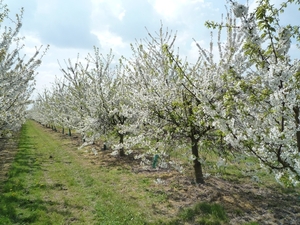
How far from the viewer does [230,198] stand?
7.37 m

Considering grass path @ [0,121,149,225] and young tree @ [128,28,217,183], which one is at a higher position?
young tree @ [128,28,217,183]

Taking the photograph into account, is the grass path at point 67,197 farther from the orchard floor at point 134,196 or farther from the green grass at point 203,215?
the green grass at point 203,215

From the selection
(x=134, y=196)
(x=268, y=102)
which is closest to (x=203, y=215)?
(x=134, y=196)

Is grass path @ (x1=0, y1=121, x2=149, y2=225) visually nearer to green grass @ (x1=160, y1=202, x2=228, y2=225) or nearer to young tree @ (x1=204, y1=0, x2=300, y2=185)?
green grass @ (x1=160, y1=202, x2=228, y2=225)

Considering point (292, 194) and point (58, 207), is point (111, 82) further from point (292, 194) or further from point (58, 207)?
point (292, 194)

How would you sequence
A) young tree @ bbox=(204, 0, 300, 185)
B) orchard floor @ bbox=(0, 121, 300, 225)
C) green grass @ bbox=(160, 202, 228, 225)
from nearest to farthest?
1. young tree @ bbox=(204, 0, 300, 185)
2. green grass @ bbox=(160, 202, 228, 225)
3. orchard floor @ bbox=(0, 121, 300, 225)

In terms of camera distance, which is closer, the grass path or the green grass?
the green grass

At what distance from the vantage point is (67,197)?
8.11 metres

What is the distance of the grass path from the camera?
21.3ft

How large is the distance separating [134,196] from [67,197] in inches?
90.5

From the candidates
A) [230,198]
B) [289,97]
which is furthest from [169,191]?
[289,97]

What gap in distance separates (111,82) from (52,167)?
6173mm

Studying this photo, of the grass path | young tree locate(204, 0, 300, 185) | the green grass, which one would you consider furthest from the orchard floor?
young tree locate(204, 0, 300, 185)

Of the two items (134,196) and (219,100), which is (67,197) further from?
(219,100)
